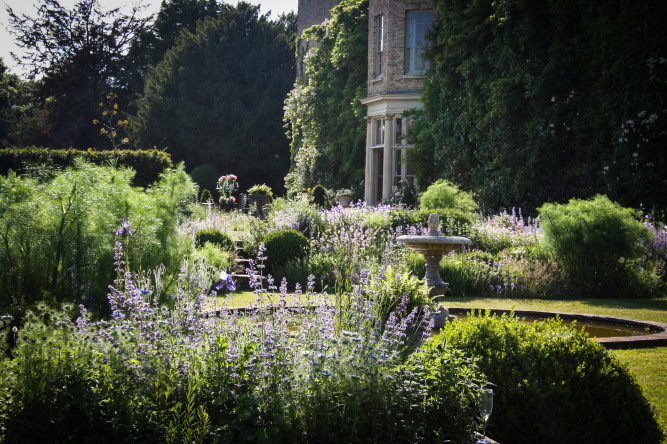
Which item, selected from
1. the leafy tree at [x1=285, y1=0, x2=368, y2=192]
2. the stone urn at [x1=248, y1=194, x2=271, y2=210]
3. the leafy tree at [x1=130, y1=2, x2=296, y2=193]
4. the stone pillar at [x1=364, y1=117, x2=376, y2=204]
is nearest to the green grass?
the stone urn at [x1=248, y1=194, x2=271, y2=210]

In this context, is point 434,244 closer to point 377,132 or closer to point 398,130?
point 398,130

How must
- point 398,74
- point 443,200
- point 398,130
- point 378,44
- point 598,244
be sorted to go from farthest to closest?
point 378,44 → point 398,130 → point 398,74 → point 443,200 → point 598,244

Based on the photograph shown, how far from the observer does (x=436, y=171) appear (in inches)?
674

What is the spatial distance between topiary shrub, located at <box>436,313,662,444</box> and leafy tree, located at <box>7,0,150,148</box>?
113 feet

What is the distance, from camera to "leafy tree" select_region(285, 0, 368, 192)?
70.4 ft

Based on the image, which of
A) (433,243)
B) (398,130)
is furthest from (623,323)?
(398,130)

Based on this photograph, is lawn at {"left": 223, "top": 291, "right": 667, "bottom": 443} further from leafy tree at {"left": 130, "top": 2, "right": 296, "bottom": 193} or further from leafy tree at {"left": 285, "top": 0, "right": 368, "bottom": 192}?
leafy tree at {"left": 130, "top": 2, "right": 296, "bottom": 193}

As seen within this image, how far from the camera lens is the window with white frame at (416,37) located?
18641 millimetres

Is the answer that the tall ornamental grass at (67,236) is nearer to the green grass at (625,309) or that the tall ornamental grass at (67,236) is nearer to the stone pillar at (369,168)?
the green grass at (625,309)

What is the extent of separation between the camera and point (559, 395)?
11.4 feet

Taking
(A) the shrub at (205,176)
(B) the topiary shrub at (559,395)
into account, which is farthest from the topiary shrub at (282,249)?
(A) the shrub at (205,176)

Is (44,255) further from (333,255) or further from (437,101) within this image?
(437,101)

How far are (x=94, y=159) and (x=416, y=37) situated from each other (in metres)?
12.8

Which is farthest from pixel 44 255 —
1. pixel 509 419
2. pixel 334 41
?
pixel 334 41
